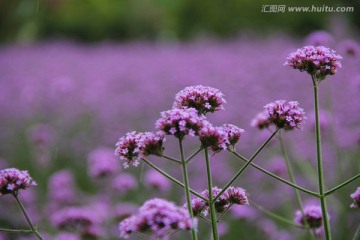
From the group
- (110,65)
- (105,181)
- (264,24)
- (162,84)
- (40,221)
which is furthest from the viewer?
(264,24)

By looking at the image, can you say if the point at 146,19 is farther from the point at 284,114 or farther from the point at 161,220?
the point at 161,220

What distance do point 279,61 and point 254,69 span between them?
0.59 m

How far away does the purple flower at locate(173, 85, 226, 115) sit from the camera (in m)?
1.73

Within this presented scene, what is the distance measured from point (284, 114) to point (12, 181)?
0.99 m

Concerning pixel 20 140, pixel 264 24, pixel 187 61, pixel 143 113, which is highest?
pixel 264 24

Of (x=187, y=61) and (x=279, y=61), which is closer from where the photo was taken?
(x=279, y=61)

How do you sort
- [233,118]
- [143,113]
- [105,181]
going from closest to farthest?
[105,181] < [233,118] < [143,113]

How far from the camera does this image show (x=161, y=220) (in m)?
1.29

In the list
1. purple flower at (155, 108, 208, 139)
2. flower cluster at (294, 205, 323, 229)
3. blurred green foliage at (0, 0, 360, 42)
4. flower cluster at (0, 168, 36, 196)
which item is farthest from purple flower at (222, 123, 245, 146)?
blurred green foliage at (0, 0, 360, 42)

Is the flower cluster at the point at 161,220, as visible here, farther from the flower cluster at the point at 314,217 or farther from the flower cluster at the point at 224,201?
the flower cluster at the point at 314,217

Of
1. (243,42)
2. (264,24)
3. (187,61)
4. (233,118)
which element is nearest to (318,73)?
(233,118)

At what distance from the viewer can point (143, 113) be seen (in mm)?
8227

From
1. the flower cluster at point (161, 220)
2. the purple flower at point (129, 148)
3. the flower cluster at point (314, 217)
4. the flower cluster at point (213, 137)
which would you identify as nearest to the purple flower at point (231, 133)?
the flower cluster at point (213, 137)

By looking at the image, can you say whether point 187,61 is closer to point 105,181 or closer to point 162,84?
point 162,84
